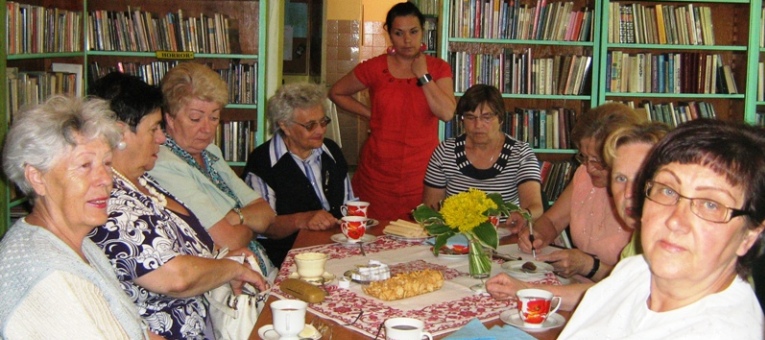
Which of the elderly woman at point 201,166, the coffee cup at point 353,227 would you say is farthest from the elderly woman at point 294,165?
the coffee cup at point 353,227

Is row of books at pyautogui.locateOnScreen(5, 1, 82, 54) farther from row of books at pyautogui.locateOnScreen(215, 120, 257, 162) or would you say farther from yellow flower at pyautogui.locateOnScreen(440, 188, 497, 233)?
yellow flower at pyautogui.locateOnScreen(440, 188, 497, 233)

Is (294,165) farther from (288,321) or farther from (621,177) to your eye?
(288,321)

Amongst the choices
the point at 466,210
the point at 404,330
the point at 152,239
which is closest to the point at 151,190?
the point at 152,239

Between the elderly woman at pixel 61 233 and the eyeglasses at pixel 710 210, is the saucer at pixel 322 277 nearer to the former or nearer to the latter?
the elderly woman at pixel 61 233

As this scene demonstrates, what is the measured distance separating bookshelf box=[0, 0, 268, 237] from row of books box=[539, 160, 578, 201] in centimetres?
188

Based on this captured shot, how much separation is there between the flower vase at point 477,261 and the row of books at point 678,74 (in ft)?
10.8

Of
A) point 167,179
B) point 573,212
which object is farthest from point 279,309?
point 573,212

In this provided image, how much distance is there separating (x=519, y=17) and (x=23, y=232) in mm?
3973

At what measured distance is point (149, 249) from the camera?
81.0 inches

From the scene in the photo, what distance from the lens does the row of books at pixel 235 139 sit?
496 cm

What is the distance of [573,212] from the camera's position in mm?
2930

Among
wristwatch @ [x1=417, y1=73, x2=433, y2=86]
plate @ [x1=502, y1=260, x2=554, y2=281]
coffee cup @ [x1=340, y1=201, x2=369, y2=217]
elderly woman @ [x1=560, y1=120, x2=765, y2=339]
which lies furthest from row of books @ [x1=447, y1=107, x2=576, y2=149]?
elderly woman @ [x1=560, y1=120, x2=765, y2=339]

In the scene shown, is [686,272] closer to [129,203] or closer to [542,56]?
[129,203]

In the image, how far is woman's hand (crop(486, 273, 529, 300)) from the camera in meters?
2.11
